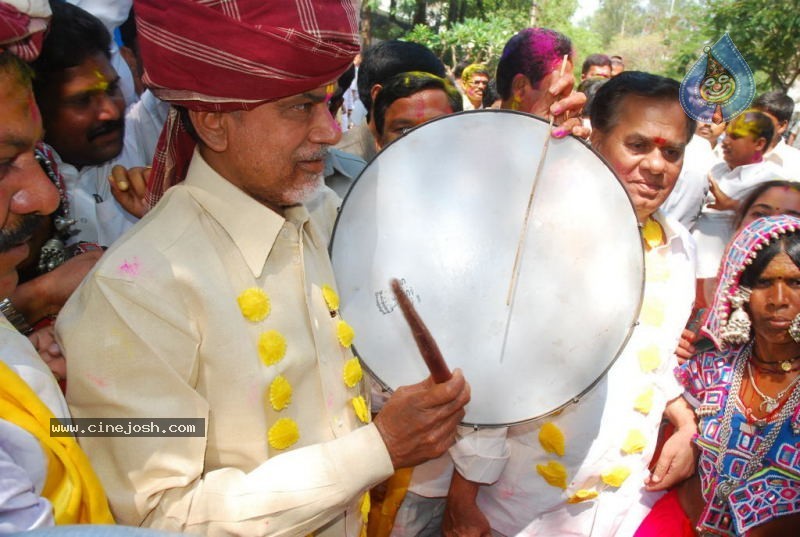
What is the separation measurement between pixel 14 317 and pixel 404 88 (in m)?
1.91

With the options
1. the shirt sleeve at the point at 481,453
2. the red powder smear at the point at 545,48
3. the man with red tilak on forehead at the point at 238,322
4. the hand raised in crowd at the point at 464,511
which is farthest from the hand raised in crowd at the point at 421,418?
the red powder smear at the point at 545,48

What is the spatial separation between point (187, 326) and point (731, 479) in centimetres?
196

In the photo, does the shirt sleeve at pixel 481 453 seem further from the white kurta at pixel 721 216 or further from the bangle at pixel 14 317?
the white kurta at pixel 721 216

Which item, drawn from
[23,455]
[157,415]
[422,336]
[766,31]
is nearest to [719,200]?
[422,336]

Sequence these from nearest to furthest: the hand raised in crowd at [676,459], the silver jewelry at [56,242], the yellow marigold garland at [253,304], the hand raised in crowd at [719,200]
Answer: the yellow marigold garland at [253,304] < the silver jewelry at [56,242] < the hand raised in crowd at [676,459] < the hand raised in crowd at [719,200]

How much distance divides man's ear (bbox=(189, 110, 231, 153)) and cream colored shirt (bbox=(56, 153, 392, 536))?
0.06m

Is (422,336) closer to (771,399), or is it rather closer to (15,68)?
(15,68)

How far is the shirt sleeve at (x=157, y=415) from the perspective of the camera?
3.90ft

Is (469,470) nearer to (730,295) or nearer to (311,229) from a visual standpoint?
(311,229)

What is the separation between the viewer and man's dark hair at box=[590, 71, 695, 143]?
2.13 meters

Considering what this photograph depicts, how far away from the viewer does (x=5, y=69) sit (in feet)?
3.84

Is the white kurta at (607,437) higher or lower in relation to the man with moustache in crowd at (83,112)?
lower

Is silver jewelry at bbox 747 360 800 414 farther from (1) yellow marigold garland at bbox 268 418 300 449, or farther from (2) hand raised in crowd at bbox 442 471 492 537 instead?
(1) yellow marigold garland at bbox 268 418 300 449

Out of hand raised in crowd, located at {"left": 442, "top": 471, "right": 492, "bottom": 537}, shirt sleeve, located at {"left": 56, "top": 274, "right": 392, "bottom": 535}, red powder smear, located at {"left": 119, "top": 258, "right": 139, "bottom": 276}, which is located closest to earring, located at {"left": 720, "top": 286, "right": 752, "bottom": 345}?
hand raised in crowd, located at {"left": 442, "top": 471, "right": 492, "bottom": 537}
